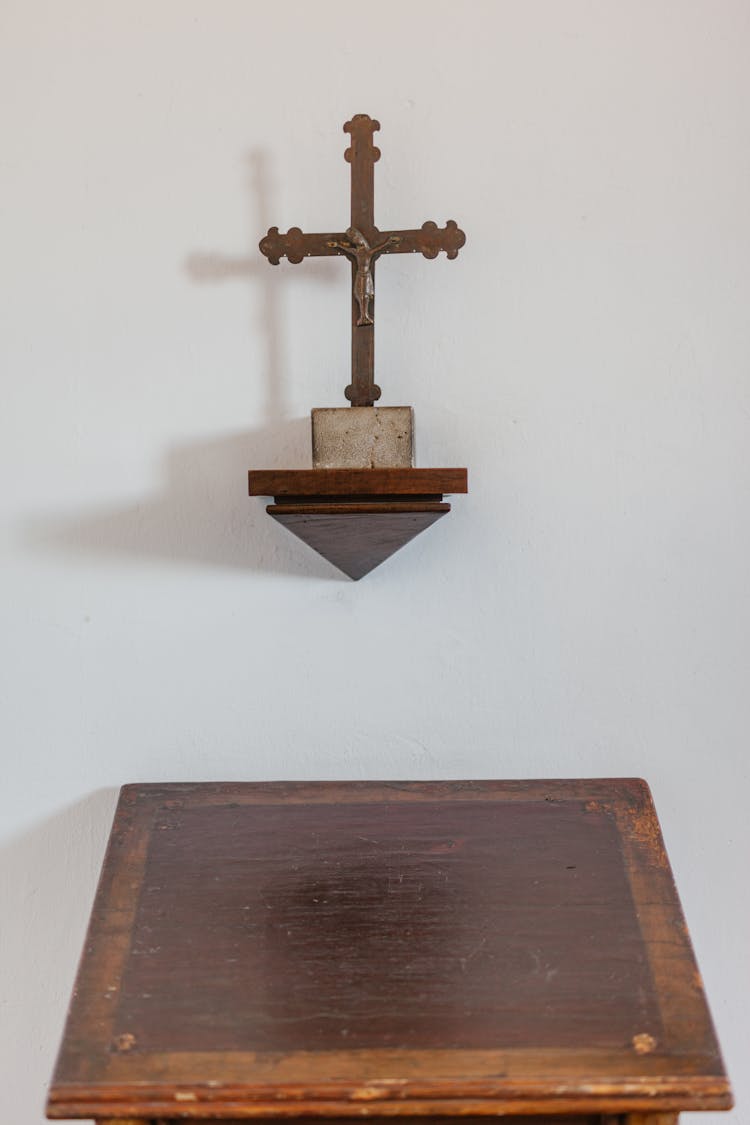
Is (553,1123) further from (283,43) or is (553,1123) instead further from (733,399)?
(283,43)

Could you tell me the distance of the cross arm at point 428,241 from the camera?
138 cm

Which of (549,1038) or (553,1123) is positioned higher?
(549,1038)

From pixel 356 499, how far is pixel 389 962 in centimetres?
55

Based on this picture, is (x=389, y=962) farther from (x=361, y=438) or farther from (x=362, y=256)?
(x=362, y=256)

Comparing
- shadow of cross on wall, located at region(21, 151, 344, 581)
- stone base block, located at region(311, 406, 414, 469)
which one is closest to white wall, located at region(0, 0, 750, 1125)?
shadow of cross on wall, located at region(21, 151, 344, 581)

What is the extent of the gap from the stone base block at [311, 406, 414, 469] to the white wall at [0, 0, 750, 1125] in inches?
4.8

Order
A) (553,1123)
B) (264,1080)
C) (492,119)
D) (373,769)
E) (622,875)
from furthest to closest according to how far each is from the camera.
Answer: (373,769) → (492,119) → (622,875) → (553,1123) → (264,1080)

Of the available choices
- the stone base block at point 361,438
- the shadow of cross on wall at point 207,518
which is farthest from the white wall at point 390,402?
the stone base block at point 361,438

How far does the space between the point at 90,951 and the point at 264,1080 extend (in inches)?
11.1

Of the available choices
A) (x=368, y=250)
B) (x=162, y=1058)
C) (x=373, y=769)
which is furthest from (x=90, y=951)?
(x=368, y=250)

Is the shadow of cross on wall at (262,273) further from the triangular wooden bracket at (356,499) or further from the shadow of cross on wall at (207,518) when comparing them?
the triangular wooden bracket at (356,499)

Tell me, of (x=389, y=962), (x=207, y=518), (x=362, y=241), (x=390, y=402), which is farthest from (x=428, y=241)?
(x=389, y=962)

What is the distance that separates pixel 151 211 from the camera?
58.1 inches

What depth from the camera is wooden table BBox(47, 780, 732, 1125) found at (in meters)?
1.10
